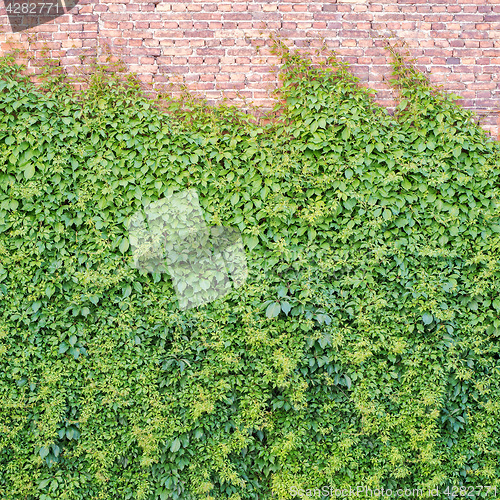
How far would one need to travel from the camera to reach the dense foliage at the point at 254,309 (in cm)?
326

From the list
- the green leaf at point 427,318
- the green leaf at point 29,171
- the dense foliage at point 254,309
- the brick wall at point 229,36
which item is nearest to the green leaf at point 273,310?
the dense foliage at point 254,309

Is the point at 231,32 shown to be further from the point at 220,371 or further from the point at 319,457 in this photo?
the point at 319,457

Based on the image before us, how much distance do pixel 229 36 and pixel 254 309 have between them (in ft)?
7.24

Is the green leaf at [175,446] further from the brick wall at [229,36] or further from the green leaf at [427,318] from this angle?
the brick wall at [229,36]

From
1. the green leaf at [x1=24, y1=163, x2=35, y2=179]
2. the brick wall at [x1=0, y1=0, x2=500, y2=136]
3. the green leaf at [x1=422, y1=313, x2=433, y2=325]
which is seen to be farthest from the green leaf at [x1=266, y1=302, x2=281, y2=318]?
the green leaf at [x1=24, y1=163, x2=35, y2=179]

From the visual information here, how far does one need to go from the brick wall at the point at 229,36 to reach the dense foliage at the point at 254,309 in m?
0.30

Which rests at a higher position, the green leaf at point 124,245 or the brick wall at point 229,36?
the brick wall at point 229,36

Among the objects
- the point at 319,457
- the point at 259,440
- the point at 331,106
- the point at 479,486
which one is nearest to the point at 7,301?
the point at 259,440

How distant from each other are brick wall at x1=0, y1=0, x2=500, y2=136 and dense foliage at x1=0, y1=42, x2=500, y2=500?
0.98ft

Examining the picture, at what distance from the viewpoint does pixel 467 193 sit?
11.2 feet

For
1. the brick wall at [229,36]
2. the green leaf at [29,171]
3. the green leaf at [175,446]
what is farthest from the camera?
the brick wall at [229,36]

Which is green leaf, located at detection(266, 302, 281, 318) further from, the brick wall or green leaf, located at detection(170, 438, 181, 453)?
the brick wall

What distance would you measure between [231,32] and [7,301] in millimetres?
2749

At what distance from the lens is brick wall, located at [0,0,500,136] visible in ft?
11.6
